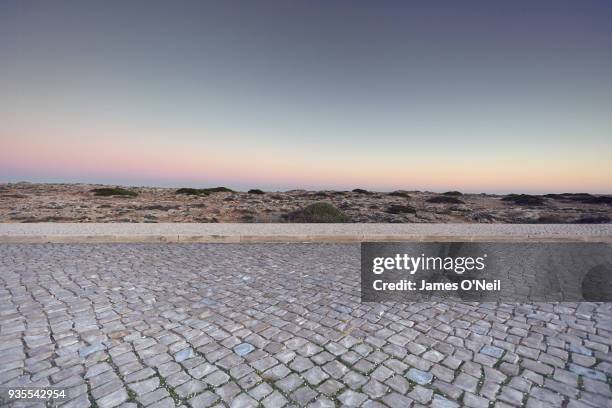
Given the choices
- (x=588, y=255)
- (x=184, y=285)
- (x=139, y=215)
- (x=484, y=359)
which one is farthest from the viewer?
(x=139, y=215)

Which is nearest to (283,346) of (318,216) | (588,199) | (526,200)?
(318,216)

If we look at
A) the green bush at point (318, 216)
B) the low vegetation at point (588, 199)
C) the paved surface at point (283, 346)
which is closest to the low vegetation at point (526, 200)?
the low vegetation at point (588, 199)

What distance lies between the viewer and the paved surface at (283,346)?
2.97 m

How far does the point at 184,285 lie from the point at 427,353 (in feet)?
→ 14.3

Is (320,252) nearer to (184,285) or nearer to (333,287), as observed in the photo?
(333,287)

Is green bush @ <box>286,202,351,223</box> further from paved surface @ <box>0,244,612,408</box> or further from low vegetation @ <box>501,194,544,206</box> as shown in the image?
low vegetation @ <box>501,194,544,206</box>

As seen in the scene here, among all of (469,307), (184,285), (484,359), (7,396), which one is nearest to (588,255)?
(469,307)

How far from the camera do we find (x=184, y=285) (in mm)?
6082

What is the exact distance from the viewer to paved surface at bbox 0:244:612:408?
2.97 metres

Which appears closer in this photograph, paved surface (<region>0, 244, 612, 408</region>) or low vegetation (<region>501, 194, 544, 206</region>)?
paved surface (<region>0, 244, 612, 408</region>)

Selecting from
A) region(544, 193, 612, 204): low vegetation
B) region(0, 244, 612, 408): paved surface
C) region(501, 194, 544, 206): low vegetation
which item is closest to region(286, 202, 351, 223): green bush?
region(0, 244, 612, 408): paved surface

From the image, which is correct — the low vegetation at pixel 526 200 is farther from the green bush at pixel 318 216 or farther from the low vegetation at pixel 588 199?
the green bush at pixel 318 216

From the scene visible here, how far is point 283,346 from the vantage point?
3783 millimetres

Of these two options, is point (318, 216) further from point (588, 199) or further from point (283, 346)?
point (588, 199)
